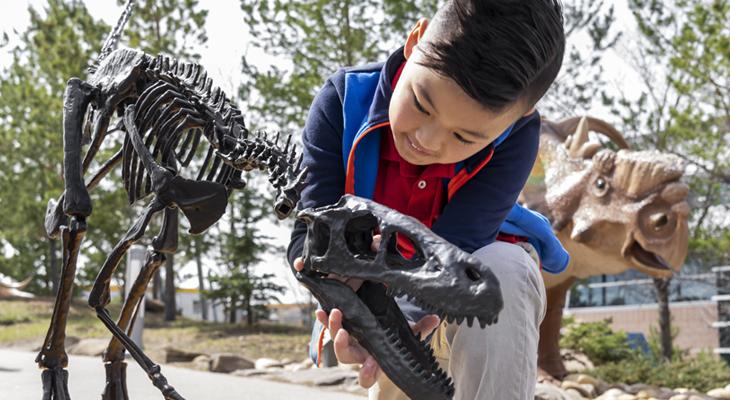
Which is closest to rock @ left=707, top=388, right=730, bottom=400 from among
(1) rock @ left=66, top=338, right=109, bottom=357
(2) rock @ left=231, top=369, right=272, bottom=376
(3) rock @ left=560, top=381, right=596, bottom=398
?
(3) rock @ left=560, top=381, right=596, bottom=398

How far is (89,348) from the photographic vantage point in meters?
9.02

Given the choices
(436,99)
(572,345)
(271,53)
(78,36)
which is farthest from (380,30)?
(436,99)

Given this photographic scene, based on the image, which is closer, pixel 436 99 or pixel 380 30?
pixel 436 99

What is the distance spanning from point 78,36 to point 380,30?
23.9ft

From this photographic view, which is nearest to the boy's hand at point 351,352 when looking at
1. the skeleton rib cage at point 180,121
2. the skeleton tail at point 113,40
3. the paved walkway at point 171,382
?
the skeleton rib cage at point 180,121

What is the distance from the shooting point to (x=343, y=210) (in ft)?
4.81

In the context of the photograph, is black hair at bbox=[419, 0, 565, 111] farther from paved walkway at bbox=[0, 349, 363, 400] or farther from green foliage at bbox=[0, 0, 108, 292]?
green foliage at bbox=[0, 0, 108, 292]

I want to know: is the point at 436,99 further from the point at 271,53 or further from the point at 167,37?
the point at 167,37

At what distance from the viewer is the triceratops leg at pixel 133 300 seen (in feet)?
8.47

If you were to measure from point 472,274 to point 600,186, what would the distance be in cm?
441

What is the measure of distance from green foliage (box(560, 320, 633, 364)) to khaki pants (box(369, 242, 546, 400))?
6.82m

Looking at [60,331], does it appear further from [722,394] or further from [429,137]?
[722,394]

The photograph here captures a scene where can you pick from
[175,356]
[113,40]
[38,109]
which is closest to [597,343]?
[175,356]

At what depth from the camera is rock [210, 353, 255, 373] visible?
753 centimetres
